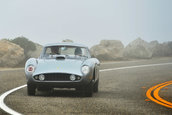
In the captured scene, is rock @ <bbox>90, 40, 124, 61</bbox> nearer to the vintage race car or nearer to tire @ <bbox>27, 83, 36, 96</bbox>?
the vintage race car

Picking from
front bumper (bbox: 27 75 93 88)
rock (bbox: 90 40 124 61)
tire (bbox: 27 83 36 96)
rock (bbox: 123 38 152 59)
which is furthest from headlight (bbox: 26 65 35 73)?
rock (bbox: 123 38 152 59)

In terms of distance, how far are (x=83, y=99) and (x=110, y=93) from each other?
5.84ft

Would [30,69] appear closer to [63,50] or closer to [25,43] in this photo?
[63,50]

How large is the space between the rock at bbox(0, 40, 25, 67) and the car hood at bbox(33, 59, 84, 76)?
17301 millimetres

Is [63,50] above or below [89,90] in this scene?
above

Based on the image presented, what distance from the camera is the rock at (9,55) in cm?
2781

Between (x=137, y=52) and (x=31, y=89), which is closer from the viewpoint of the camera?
(x=31, y=89)

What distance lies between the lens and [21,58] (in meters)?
28.8

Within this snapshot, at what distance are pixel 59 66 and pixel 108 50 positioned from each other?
26813mm

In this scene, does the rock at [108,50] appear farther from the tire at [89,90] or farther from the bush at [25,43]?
the tire at [89,90]

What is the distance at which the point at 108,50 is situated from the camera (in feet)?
122

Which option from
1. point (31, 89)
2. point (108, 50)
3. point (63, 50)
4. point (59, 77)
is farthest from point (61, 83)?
point (108, 50)

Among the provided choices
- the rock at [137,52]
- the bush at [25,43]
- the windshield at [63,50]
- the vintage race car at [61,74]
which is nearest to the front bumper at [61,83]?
the vintage race car at [61,74]

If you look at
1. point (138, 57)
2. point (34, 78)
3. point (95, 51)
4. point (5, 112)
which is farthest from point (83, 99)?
point (138, 57)
